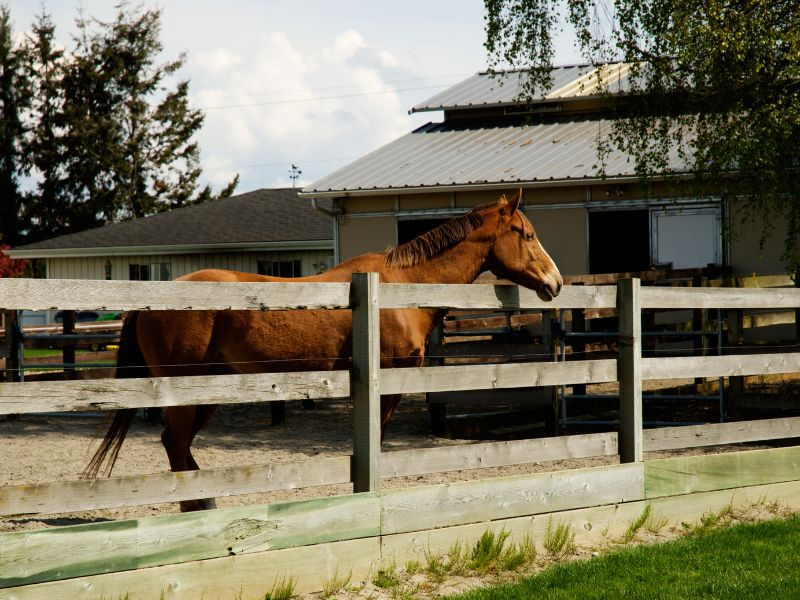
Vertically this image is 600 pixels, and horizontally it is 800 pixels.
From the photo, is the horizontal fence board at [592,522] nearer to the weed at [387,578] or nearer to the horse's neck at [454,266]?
the weed at [387,578]

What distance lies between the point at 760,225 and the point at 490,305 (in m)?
10.7

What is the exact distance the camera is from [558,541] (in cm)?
532

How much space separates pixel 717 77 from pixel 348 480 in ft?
27.3

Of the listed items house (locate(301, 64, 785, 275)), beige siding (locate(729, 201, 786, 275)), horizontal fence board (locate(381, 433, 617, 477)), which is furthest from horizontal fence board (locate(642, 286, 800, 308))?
beige siding (locate(729, 201, 786, 275))

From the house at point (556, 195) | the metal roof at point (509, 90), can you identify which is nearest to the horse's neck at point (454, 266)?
the house at point (556, 195)

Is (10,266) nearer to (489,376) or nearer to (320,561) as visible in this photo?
(489,376)

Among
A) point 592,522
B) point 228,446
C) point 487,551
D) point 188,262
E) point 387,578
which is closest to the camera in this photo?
point 387,578

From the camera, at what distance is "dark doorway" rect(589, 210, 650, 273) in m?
16.0

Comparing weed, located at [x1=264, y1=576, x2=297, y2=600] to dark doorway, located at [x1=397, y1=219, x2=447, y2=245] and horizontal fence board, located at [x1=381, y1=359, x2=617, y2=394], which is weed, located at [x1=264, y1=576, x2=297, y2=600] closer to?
horizontal fence board, located at [x1=381, y1=359, x2=617, y2=394]

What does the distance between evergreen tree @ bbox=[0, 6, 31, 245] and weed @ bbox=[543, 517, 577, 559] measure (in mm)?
41244

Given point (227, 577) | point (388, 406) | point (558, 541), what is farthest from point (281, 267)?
point (227, 577)

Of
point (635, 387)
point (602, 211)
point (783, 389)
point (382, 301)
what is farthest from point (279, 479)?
point (602, 211)

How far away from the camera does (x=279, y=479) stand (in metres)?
4.49

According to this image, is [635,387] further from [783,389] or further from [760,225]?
[760,225]
